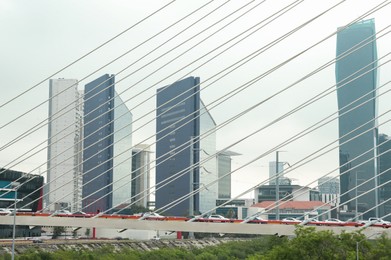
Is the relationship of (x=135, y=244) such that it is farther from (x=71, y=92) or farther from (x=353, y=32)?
(x=71, y=92)

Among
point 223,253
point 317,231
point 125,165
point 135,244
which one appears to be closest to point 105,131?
point 125,165

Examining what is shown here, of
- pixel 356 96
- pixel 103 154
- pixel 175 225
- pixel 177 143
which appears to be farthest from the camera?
pixel 103 154

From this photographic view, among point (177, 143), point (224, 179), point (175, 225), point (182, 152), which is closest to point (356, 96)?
point (182, 152)

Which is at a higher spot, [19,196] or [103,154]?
[103,154]

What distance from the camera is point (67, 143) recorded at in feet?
322

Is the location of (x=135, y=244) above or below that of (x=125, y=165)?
below

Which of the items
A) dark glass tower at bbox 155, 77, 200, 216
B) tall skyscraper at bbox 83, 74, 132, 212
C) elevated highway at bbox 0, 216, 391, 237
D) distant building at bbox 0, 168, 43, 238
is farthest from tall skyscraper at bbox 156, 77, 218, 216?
elevated highway at bbox 0, 216, 391, 237

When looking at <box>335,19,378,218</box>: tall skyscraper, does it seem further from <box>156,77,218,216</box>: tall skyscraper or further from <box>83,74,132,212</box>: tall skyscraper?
<box>83,74,132,212</box>: tall skyscraper

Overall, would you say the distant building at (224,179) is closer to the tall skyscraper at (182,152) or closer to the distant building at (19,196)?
the tall skyscraper at (182,152)

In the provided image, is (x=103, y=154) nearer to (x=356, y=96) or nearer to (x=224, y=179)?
(x=224, y=179)

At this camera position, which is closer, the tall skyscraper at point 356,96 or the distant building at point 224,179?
the tall skyscraper at point 356,96

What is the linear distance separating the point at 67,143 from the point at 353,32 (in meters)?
44.0

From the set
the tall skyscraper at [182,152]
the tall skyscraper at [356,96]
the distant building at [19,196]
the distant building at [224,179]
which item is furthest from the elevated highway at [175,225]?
the distant building at [224,179]

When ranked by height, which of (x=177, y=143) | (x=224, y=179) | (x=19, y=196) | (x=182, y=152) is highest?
(x=177, y=143)
